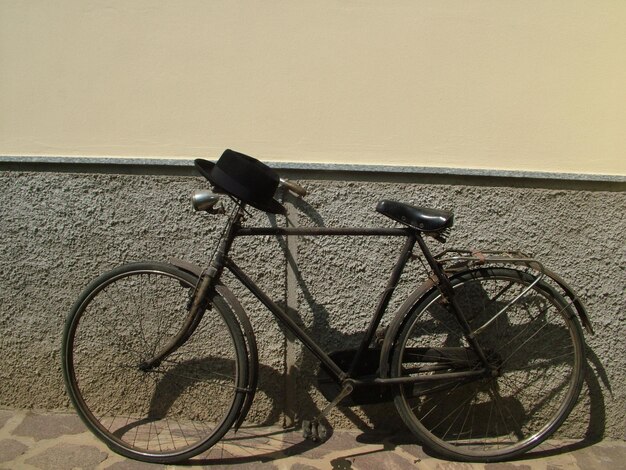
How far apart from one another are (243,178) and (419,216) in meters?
0.79

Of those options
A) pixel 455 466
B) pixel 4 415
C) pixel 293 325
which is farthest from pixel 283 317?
pixel 4 415

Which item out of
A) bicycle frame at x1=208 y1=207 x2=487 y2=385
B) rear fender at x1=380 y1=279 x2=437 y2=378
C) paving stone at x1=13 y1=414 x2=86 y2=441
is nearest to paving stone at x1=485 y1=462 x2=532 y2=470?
bicycle frame at x1=208 y1=207 x2=487 y2=385

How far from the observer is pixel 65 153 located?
2.96 m

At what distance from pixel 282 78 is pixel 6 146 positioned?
1512 millimetres

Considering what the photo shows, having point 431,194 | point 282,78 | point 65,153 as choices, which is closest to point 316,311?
point 431,194

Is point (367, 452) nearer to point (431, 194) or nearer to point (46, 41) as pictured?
point (431, 194)

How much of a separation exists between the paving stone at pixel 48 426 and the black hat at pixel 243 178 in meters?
1.60

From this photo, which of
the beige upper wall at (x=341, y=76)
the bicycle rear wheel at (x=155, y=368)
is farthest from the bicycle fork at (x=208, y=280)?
the beige upper wall at (x=341, y=76)

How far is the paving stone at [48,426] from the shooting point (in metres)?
2.90

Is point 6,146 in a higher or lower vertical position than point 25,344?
higher

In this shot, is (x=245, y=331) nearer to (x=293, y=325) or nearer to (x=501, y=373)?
(x=293, y=325)

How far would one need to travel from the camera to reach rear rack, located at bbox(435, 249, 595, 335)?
257 cm

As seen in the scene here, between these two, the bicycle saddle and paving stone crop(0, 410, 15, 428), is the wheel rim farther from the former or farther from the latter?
the bicycle saddle

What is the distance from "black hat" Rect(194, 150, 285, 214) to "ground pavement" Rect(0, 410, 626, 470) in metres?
1.29
